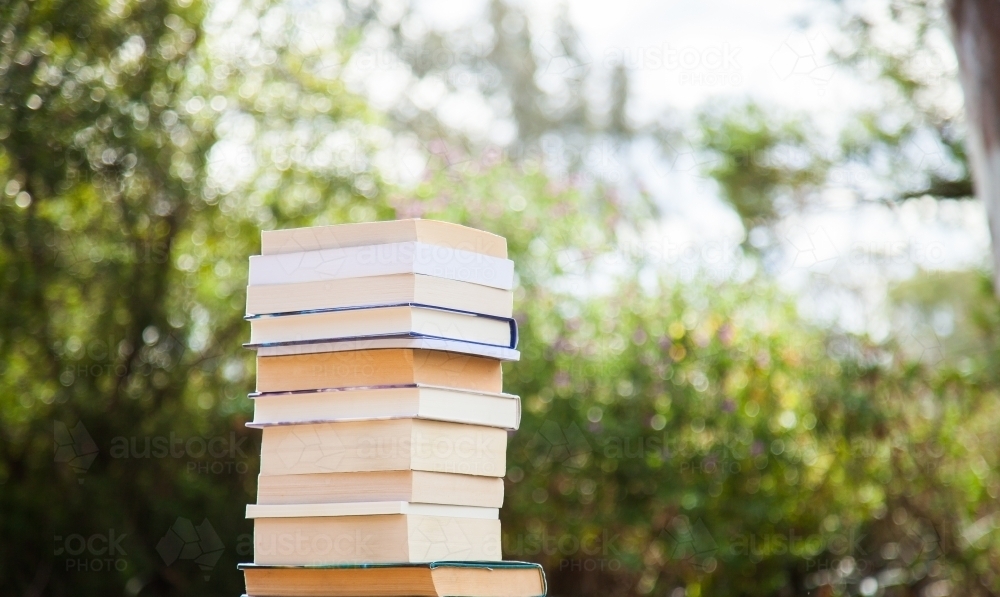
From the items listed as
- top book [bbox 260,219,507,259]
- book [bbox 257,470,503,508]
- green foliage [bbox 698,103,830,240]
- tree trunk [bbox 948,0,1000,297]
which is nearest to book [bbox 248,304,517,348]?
top book [bbox 260,219,507,259]

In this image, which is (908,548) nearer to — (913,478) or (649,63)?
(913,478)

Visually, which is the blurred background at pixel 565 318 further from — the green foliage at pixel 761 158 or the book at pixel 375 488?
the book at pixel 375 488

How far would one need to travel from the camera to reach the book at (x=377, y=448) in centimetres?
174

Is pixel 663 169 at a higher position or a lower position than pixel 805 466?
higher

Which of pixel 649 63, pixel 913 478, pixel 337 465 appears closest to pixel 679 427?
pixel 913 478

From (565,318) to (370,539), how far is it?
3352mm

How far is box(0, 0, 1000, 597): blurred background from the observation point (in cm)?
482

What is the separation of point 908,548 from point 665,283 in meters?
1.89

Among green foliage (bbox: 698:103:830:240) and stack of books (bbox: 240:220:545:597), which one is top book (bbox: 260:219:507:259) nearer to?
stack of books (bbox: 240:220:545:597)

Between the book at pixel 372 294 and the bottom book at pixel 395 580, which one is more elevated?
the book at pixel 372 294

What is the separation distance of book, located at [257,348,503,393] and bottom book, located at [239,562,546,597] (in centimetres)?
32

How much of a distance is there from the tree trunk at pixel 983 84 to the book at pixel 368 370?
9.60 ft

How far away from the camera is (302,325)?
1831 millimetres

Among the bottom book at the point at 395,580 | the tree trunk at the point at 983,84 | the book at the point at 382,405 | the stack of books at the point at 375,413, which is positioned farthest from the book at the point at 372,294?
the tree trunk at the point at 983,84
